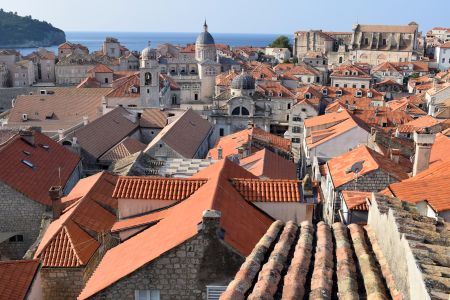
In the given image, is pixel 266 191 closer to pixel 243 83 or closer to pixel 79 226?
pixel 79 226

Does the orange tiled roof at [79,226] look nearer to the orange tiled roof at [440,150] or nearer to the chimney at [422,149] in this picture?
the chimney at [422,149]

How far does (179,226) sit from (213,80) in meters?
62.7

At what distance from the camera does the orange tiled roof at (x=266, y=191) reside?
14.9 metres

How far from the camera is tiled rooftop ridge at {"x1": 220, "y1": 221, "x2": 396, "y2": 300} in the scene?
703cm

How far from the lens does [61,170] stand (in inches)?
1035

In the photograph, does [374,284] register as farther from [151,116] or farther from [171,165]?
[151,116]

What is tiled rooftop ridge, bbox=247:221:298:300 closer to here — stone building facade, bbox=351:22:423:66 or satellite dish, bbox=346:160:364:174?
satellite dish, bbox=346:160:364:174

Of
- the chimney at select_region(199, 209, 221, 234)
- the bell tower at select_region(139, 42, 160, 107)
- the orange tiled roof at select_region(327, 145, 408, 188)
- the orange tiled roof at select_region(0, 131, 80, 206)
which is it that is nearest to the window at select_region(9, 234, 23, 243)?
the orange tiled roof at select_region(0, 131, 80, 206)

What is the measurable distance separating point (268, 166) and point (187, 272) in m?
17.2

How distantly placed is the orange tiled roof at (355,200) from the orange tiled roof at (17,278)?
36.7 feet

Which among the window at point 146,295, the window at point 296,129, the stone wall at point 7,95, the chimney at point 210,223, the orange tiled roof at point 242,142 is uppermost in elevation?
the chimney at point 210,223

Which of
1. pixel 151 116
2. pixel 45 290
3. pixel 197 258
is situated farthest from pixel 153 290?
pixel 151 116

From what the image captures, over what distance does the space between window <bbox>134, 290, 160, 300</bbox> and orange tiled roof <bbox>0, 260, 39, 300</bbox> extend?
5269mm

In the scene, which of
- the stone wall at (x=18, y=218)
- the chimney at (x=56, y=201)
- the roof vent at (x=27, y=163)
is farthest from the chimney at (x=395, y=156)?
the roof vent at (x=27, y=163)
